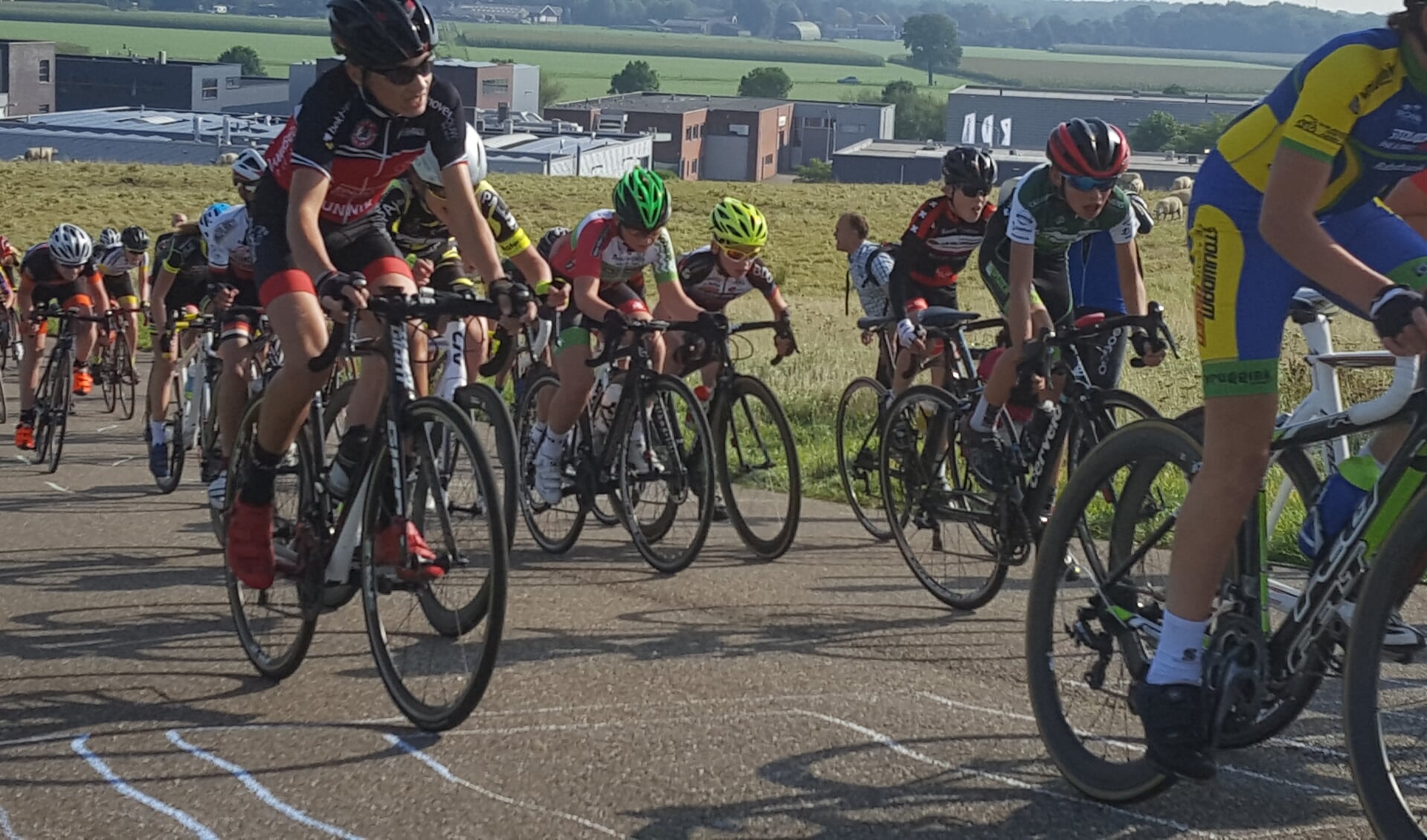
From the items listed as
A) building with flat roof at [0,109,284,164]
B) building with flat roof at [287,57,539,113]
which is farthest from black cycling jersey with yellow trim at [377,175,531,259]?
building with flat roof at [287,57,539,113]

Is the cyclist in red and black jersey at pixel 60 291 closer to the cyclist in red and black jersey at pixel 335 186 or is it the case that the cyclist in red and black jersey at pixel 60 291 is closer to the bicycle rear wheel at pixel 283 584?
the bicycle rear wheel at pixel 283 584

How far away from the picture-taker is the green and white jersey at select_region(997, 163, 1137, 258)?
7.42m

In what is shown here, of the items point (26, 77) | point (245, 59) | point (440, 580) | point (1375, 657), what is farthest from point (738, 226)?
point (245, 59)

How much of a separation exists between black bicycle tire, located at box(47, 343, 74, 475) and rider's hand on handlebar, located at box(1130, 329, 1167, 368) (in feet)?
27.1

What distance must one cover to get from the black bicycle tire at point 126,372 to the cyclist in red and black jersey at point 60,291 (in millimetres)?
1224

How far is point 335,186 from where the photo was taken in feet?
20.4

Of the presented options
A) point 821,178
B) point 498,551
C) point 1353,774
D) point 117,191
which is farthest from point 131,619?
point 821,178

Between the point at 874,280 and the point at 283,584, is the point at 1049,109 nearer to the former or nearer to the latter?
the point at 874,280

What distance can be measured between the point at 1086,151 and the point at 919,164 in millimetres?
102851

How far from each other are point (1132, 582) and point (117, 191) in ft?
201

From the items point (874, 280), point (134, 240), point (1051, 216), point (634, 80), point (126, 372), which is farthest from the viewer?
point (634, 80)

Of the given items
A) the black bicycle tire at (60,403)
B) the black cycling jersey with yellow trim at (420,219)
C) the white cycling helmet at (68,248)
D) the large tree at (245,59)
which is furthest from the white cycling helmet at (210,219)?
the large tree at (245,59)

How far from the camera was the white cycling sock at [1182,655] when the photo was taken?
13.5 feet

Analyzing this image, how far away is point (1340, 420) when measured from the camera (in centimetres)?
402
